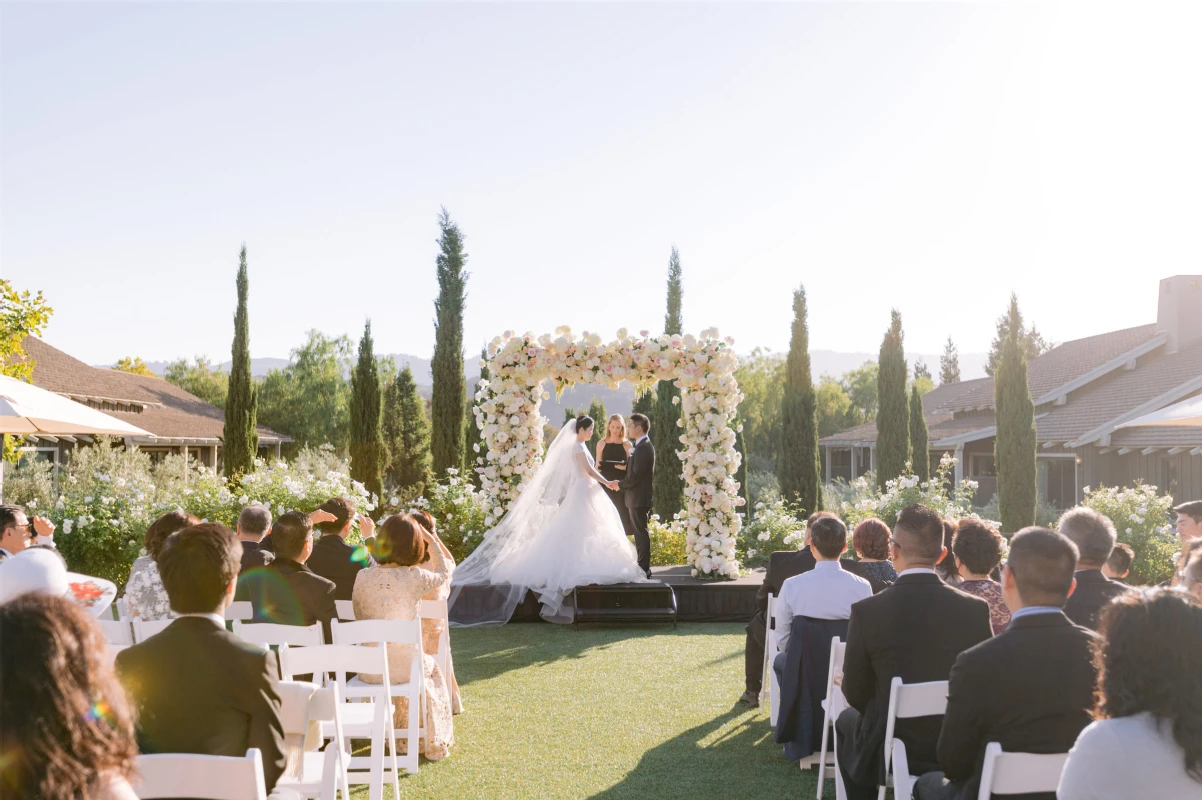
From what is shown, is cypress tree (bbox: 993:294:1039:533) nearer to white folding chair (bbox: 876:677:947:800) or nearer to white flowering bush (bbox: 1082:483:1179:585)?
white flowering bush (bbox: 1082:483:1179:585)

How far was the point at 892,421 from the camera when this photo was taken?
940 inches

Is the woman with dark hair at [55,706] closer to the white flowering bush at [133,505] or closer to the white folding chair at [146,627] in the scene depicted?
the white folding chair at [146,627]

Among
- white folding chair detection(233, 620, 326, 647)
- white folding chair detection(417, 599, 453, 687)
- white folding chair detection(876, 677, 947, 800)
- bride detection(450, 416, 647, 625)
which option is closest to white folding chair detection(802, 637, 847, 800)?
white folding chair detection(876, 677, 947, 800)

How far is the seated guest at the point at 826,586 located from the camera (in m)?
5.49

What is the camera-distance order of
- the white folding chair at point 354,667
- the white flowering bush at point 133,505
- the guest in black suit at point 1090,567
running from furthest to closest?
the white flowering bush at point 133,505, the guest in black suit at point 1090,567, the white folding chair at point 354,667

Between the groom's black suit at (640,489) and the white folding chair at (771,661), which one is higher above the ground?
the groom's black suit at (640,489)

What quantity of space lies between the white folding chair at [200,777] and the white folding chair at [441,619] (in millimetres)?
3252

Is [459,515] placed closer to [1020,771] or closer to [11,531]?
[11,531]

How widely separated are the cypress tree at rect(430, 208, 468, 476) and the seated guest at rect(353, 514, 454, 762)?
59.2ft

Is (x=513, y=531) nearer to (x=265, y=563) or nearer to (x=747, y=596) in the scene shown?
(x=747, y=596)

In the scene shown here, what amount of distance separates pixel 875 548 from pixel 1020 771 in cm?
304

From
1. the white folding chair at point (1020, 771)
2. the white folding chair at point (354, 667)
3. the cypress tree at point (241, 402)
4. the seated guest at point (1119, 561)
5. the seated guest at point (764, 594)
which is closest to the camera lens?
the white folding chair at point (1020, 771)

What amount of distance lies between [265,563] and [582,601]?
4.95 m

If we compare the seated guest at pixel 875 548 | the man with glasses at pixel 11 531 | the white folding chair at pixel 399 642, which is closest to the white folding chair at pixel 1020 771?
the seated guest at pixel 875 548
